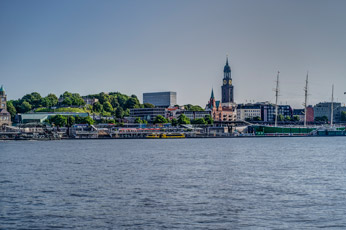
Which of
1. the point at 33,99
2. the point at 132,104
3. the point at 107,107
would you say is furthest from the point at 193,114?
the point at 33,99

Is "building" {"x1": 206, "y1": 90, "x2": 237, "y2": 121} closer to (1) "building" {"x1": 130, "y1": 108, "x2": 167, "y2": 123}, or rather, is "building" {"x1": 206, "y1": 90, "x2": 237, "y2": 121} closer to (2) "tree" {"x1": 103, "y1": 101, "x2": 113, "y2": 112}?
(1) "building" {"x1": 130, "y1": 108, "x2": 167, "y2": 123}

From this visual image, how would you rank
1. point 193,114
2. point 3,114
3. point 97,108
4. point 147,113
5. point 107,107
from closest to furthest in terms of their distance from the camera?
point 3,114 < point 147,113 < point 193,114 < point 97,108 < point 107,107

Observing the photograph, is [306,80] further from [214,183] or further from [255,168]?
[214,183]

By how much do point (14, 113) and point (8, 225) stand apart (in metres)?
160

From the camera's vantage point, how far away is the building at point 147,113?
177488 mm

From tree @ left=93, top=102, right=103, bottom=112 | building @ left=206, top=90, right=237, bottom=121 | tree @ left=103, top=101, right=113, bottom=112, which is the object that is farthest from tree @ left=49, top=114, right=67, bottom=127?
building @ left=206, top=90, right=237, bottom=121

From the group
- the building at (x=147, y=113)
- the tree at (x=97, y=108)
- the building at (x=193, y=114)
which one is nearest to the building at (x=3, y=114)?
the tree at (x=97, y=108)

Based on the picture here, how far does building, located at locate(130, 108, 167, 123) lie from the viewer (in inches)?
6988

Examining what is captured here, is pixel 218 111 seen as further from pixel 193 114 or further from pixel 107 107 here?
pixel 107 107

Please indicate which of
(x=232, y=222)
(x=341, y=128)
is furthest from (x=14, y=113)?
(x=232, y=222)

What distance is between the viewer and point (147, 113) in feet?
587

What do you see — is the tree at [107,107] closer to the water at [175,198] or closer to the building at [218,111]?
the building at [218,111]

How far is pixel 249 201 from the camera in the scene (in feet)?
Answer: 80.0

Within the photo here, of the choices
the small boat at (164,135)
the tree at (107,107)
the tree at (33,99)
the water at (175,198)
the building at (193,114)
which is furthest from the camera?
the tree at (107,107)
